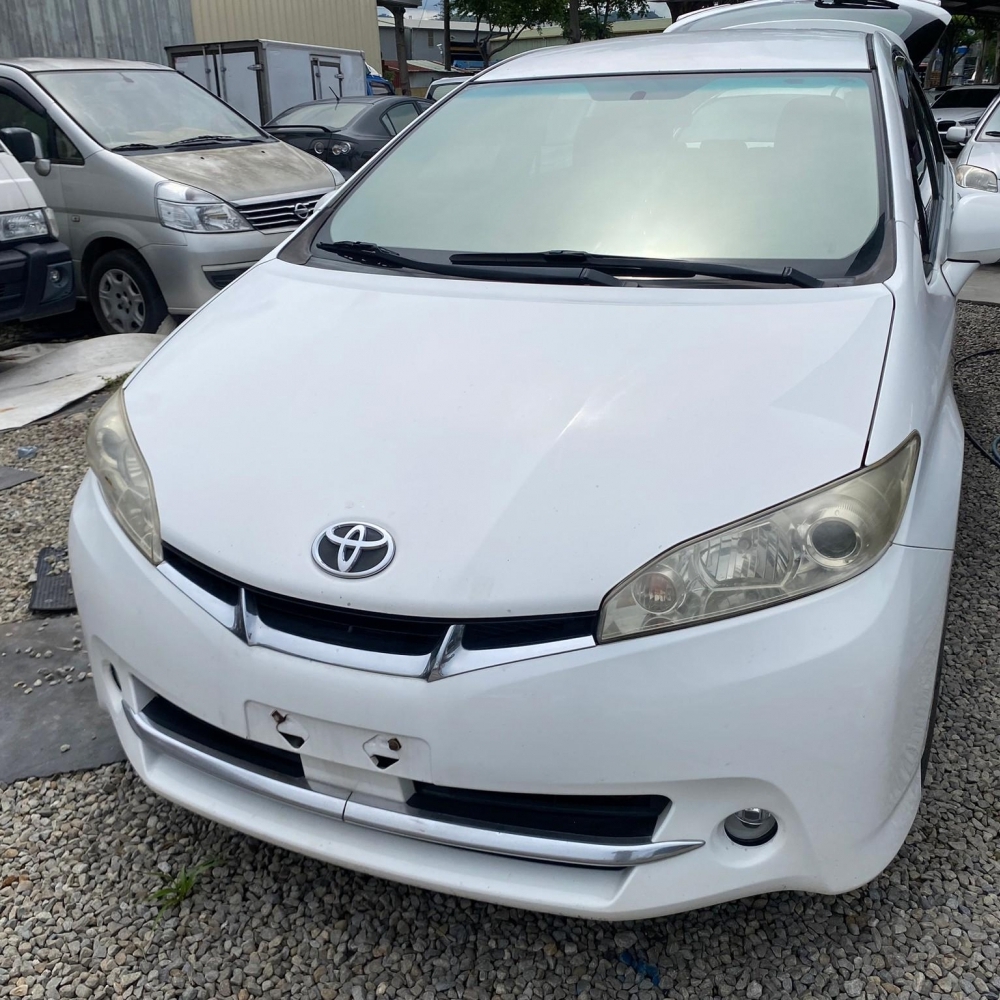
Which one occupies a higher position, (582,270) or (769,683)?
(582,270)

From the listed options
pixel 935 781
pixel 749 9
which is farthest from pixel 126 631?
pixel 749 9

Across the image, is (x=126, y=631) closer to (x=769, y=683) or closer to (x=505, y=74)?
(x=769, y=683)

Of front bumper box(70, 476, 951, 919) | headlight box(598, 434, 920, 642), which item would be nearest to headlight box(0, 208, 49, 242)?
front bumper box(70, 476, 951, 919)

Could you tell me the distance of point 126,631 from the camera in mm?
1771

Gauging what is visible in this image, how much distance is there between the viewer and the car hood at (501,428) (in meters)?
1.55

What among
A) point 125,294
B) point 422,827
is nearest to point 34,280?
point 125,294

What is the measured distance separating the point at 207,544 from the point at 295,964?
806mm

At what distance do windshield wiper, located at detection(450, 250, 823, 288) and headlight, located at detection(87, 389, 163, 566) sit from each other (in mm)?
866

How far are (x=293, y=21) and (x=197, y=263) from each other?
17.8m

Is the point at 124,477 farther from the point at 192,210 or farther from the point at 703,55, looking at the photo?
the point at 192,210

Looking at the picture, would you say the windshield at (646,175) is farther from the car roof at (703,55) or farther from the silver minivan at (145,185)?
the silver minivan at (145,185)

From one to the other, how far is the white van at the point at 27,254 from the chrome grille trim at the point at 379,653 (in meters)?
4.28

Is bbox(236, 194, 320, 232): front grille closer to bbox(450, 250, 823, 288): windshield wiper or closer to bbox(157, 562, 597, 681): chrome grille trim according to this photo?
bbox(450, 250, 823, 288): windshield wiper

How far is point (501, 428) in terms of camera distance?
1.75 metres
